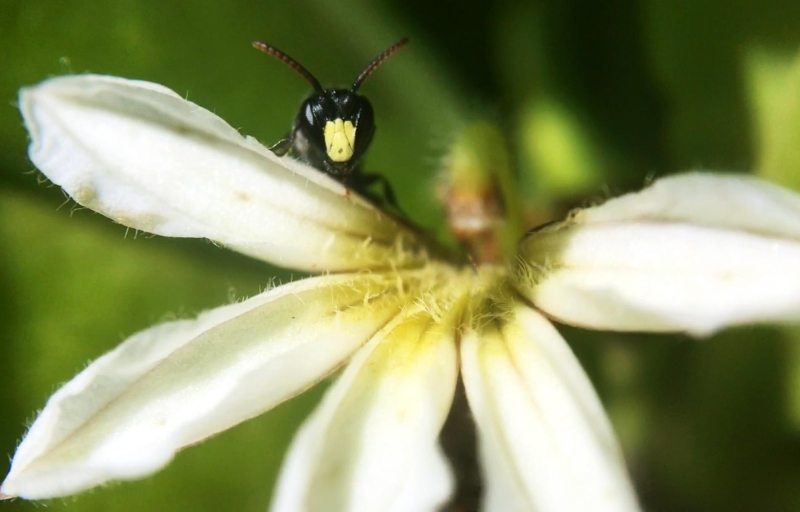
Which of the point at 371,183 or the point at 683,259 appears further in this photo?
the point at 371,183

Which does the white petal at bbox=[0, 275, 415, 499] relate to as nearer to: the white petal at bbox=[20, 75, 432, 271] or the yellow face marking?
the white petal at bbox=[20, 75, 432, 271]

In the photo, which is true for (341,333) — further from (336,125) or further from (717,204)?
(717,204)

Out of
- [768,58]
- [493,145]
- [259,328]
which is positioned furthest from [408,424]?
[768,58]

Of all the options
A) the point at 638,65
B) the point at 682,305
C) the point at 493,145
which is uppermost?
the point at 638,65

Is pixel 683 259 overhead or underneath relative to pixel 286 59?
underneath

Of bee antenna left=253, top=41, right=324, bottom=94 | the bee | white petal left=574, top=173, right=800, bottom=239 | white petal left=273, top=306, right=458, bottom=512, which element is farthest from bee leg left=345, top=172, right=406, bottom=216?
white petal left=574, top=173, right=800, bottom=239

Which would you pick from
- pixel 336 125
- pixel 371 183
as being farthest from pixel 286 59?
pixel 371 183

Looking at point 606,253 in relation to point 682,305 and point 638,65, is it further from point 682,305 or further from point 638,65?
point 638,65
